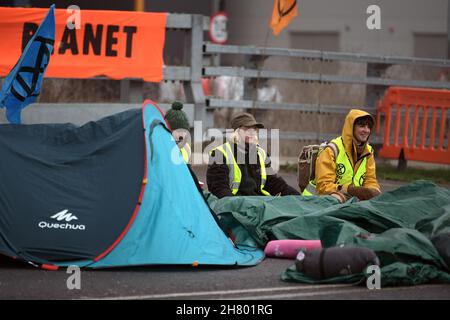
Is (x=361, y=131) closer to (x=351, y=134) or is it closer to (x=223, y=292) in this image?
(x=351, y=134)

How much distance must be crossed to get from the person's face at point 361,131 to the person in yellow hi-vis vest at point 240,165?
35.2 inches

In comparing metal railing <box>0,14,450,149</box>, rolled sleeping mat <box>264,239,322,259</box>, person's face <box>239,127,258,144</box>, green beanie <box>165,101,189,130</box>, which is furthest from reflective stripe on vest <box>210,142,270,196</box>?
metal railing <box>0,14,450,149</box>

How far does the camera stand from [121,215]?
23.8 feet

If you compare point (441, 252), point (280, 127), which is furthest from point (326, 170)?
point (280, 127)

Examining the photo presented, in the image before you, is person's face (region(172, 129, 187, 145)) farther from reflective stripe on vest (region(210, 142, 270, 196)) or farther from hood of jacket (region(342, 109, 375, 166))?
hood of jacket (region(342, 109, 375, 166))

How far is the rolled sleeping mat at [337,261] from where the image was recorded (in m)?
6.77

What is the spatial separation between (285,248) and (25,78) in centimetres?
254

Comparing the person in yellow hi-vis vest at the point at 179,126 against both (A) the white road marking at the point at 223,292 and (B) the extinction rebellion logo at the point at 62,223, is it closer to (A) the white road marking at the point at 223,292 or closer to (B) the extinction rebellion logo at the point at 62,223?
(B) the extinction rebellion logo at the point at 62,223

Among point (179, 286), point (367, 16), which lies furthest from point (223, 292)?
point (367, 16)

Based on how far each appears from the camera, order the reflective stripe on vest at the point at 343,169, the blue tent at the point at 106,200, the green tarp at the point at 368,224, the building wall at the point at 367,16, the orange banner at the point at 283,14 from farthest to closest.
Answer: the building wall at the point at 367,16
the orange banner at the point at 283,14
the reflective stripe on vest at the point at 343,169
the blue tent at the point at 106,200
the green tarp at the point at 368,224

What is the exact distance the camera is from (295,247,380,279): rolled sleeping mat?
22.2ft

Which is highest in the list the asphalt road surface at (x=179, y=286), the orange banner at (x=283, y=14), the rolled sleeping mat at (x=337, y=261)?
the orange banner at (x=283, y=14)

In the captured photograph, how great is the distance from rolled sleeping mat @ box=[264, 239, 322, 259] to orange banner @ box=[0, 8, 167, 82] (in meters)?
6.18

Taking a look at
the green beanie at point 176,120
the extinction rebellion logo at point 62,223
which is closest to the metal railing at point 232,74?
the green beanie at point 176,120
